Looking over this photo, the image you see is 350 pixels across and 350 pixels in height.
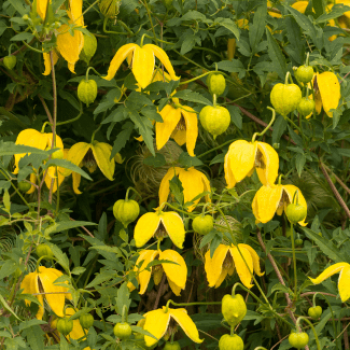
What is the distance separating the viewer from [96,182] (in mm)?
1407

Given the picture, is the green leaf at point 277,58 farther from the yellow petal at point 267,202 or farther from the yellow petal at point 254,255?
the yellow petal at point 254,255

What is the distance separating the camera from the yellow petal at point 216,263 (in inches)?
43.9

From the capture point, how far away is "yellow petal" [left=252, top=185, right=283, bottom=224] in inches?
42.0

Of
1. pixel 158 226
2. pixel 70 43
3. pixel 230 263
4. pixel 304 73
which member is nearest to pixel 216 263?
pixel 230 263

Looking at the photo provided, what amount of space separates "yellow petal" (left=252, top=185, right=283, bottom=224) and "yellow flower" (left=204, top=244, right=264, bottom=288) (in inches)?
3.1

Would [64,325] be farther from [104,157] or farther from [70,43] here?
[70,43]

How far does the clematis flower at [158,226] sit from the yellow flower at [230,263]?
0.11m

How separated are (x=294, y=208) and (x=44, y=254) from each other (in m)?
0.43

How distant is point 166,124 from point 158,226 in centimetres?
20

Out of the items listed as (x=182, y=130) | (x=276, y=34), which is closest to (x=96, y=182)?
(x=182, y=130)

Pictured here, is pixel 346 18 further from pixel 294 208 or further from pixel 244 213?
pixel 294 208

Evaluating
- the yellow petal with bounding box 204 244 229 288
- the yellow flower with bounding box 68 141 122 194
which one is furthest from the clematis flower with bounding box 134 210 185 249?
the yellow flower with bounding box 68 141 122 194

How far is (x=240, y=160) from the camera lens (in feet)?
3.28

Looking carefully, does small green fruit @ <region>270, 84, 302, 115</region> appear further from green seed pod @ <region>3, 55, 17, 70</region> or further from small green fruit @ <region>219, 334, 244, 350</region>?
green seed pod @ <region>3, 55, 17, 70</region>
